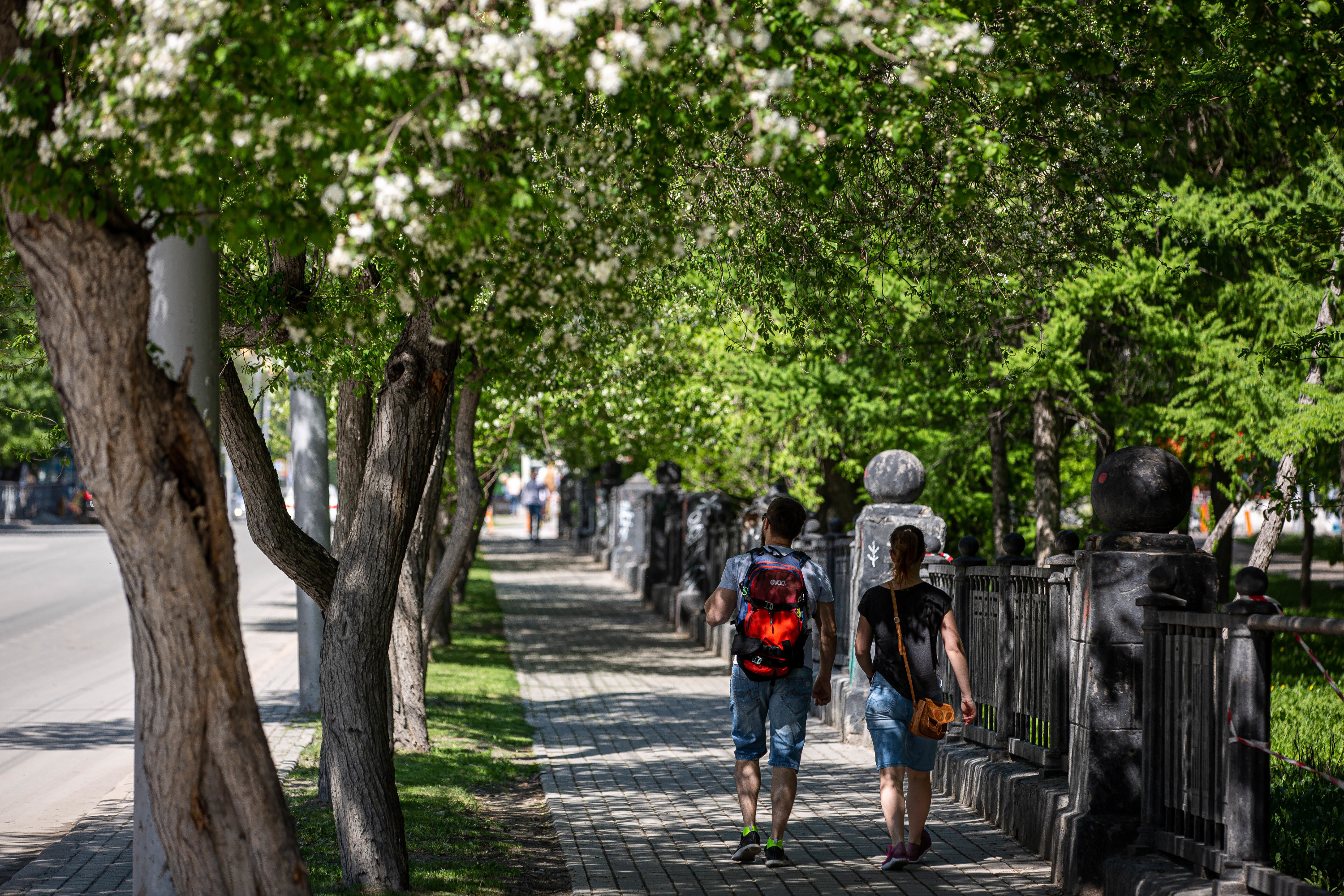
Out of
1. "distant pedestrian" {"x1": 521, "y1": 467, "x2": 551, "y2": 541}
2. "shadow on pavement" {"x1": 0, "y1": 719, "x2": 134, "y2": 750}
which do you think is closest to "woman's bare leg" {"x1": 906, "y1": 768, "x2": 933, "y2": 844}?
"shadow on pavement" {"x1": 0, "y1": 719, "x2": 134, "y2": 750}

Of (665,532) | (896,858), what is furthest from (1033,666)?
(665,532)

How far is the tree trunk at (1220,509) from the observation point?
17.9m

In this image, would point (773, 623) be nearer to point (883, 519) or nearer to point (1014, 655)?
point (1014, 655)

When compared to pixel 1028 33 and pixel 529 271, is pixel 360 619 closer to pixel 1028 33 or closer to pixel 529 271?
pixel 529 271

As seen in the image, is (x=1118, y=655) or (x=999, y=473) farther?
(x=999, y=473)

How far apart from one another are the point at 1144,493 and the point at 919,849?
2.14 m

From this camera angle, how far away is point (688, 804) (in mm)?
8734

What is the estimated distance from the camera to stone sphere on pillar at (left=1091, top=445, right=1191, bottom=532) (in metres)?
6.41

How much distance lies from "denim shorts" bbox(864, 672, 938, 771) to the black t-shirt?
0.06 m

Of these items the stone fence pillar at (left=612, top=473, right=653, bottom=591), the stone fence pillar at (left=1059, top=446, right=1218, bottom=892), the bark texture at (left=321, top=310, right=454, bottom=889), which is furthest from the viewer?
the stone fence pillar at (left=612, top=473, right=653, bottom=591)

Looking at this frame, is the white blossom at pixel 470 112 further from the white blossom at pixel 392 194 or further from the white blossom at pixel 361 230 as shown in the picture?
the white blossom at pixel 361 230

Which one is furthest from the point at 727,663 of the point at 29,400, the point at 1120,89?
the point at 29,400

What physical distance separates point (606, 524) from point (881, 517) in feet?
97.7

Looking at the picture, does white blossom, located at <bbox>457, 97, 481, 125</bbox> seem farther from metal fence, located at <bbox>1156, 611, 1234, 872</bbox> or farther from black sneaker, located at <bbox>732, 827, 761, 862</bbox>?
black sneaker, located at <bbox>732, 827, 761, 862</bbox>
